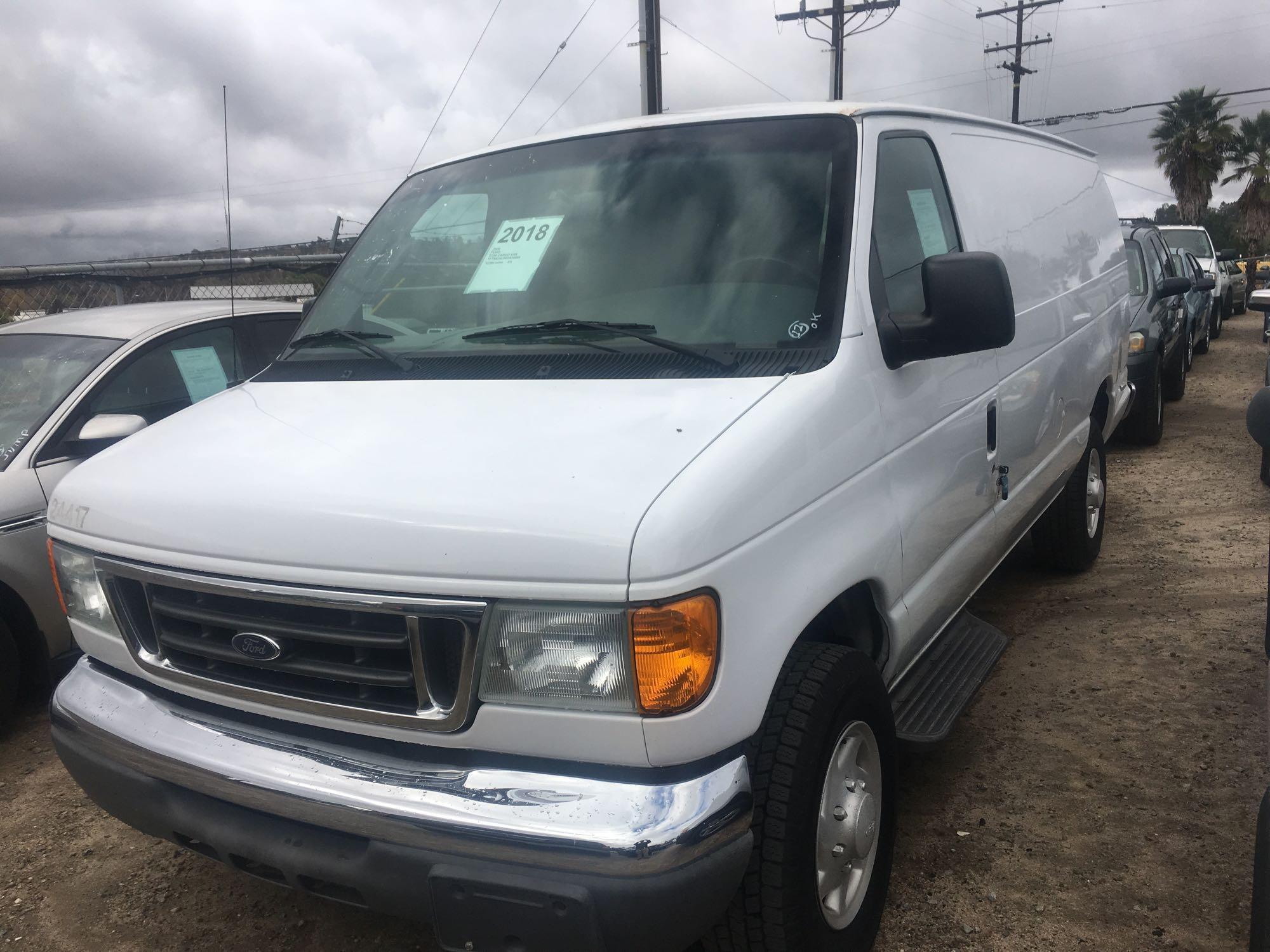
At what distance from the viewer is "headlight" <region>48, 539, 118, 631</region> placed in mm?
2504

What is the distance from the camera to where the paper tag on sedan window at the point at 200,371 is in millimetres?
4934

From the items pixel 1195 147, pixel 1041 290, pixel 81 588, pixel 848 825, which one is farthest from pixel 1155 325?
pixel 1195 147

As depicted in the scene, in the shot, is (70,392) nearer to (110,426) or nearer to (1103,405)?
(110,426)

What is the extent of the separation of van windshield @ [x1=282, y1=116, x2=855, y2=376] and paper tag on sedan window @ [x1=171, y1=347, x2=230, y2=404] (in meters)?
1.89

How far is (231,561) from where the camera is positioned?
84.9 inches

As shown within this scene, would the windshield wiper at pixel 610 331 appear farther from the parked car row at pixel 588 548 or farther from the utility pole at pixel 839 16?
the utility pole at pixel 839 16

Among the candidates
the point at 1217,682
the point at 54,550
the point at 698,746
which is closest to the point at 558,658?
the point at 698,746

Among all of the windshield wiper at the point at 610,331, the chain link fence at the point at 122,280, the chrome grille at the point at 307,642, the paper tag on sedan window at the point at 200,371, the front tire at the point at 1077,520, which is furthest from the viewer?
the chain link fence at the point at 122,280

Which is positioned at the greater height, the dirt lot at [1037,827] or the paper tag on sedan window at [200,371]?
the paper tag on sedan window at [200,371]

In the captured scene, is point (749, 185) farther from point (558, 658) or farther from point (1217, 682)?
point (1217, 682)

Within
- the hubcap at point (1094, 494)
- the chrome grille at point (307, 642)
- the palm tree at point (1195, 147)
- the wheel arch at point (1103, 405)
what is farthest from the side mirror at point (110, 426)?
the palm tree at point (1195, 147)

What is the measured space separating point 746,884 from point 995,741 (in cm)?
206

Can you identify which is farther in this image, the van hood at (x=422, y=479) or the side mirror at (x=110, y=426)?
the side mirror at (x=110, y=426)

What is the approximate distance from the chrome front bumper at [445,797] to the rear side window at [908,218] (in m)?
1.49
